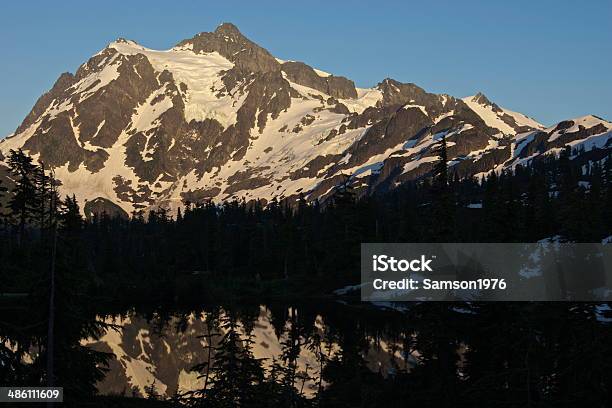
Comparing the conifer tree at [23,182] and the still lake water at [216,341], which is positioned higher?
the conifer tree at [23,182]

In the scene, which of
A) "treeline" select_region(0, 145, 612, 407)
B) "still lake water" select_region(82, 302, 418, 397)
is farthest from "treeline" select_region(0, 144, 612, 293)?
"still lake water" select_region(82, 302, 418, 397)

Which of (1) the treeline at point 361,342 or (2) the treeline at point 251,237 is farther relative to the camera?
(2) the treeline at point 251,237

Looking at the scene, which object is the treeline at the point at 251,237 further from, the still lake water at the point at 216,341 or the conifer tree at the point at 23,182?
the still lake water at the point at 216,341

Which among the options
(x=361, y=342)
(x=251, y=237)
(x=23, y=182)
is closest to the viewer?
(x=361, y=342)

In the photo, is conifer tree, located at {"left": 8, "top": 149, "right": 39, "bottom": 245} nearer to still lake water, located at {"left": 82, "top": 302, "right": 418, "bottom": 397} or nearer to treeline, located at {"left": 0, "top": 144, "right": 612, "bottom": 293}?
treeline, located at {"left": 0, "top": 144, "right": 612, "bottom": 293}

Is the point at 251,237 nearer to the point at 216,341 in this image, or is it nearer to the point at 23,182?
the point at 23,182

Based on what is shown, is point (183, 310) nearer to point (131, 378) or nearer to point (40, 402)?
point (131, 378)

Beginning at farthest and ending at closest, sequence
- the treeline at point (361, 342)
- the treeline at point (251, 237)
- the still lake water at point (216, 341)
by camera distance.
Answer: the treeline at point (251, 237) < the still lake water at point (216, 341) < the treeline at point (361, 342)

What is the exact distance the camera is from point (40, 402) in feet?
62.7

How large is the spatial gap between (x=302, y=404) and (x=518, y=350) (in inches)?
350

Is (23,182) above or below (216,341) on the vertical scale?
above

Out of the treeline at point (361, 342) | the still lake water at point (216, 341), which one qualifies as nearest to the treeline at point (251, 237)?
the treeline at point (361, 342)

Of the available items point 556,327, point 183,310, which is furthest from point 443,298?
point 183,310

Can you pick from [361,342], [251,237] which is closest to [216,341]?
[361,342]
